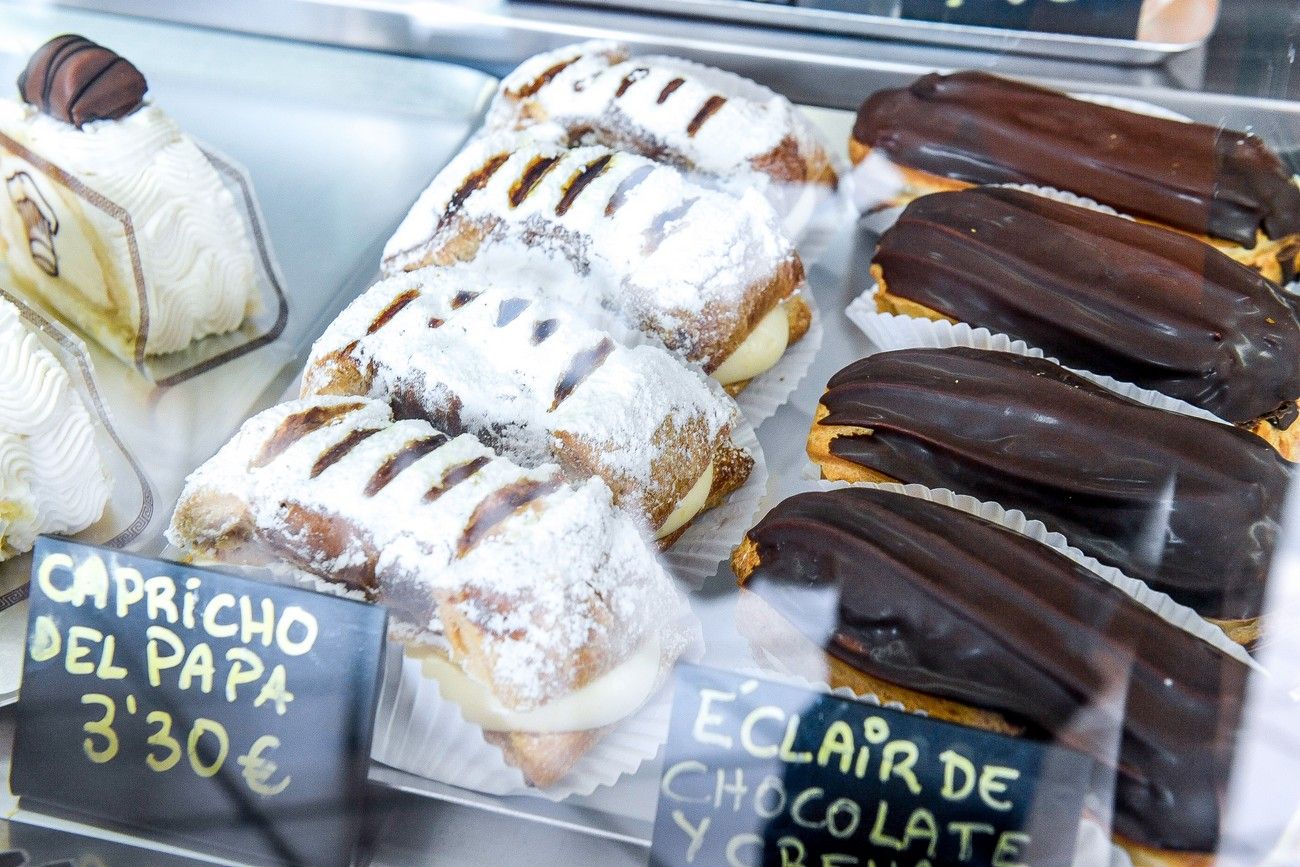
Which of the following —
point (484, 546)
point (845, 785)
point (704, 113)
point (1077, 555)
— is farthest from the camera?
point (704, 113)

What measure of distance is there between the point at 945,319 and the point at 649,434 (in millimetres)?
601

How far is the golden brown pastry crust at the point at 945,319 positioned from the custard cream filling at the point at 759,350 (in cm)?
17

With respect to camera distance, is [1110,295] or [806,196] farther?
[806,196]

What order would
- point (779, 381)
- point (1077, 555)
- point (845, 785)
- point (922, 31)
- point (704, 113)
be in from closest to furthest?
1. point (845, 785)
2. point (1077, 555)
3. point (779, 381)
4. point (704, 113)
5. point (922, 31)

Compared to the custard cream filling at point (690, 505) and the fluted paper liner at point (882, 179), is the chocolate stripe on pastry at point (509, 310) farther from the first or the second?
the fluted paper liner at point (882, 179)

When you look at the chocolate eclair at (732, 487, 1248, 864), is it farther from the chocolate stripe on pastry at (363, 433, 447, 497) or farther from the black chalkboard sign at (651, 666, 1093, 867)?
the chocolate stripe on pastry at (363, 433, 447, 497)

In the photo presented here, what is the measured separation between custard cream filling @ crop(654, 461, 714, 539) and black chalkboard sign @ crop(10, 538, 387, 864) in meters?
0.57

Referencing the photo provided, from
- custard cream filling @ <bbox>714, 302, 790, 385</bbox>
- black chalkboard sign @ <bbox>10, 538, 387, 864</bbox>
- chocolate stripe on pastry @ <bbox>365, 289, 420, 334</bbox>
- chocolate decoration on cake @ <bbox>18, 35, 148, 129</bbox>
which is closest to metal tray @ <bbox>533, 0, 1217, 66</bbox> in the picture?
custard cream filling @ <bbox>714, 302, 790, 385</bbox>

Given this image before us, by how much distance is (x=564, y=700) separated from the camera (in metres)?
1.30

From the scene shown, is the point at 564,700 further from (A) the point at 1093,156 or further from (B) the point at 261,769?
(A) the point at 1093,156

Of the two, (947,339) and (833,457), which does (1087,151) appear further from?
(833,457)

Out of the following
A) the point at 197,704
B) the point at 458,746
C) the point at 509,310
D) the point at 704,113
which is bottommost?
the point at 458,746

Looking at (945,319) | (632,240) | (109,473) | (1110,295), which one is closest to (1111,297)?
(1110,295)

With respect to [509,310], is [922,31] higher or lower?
higher
